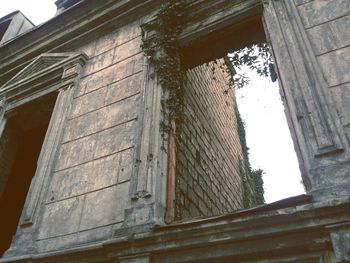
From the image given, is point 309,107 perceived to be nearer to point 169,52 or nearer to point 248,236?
point 248,236

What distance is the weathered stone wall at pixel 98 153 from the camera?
3.42m

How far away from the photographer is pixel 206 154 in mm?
5336

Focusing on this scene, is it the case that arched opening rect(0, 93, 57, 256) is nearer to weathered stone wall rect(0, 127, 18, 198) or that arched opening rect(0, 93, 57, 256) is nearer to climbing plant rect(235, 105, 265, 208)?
weathered stone wall rect(0, 127, 18, 198)

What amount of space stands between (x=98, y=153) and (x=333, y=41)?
2.79 metres

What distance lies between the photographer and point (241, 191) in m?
7.27

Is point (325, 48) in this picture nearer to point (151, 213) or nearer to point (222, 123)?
point (151, 213)

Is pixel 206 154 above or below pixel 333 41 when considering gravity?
above

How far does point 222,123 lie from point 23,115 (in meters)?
3.85

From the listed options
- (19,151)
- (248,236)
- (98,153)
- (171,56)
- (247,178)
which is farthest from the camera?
(247,178)

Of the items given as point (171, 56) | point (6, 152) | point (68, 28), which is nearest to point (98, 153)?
point (171, 56)

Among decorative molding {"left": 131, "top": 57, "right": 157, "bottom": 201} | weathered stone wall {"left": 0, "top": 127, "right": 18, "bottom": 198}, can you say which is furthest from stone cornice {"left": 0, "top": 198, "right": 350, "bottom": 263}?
weathered stone wall {"left": 0, "top": 127, "right": 18, "bottom": 198}

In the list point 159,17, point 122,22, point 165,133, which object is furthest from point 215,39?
point 122,22

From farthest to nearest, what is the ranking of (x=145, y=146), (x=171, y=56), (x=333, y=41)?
(x=171, y=56) → (x=145, y=146) → (x=333, y=41)

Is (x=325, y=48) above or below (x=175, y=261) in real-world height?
above
